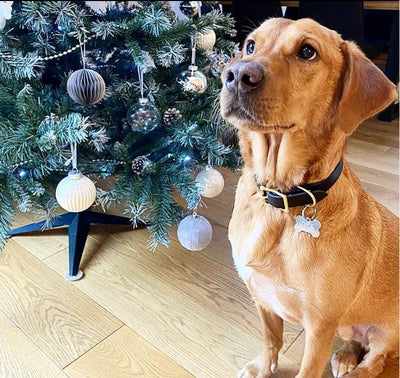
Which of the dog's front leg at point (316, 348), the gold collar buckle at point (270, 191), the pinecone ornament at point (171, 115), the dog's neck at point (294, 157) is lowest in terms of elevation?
the dog's front leg at point (316, 348)

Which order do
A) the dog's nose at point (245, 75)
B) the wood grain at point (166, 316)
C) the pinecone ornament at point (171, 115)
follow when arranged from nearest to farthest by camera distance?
1. the dog's nose at point (245, 75)
2. the wood grain at point (166, 316)
3. the pinecone ornament at point (171, 115)

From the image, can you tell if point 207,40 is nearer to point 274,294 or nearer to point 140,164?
point 140,164

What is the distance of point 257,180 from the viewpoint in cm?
94

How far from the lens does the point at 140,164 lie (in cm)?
137

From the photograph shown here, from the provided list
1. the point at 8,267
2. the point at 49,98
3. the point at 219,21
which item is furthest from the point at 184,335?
the point at 219,21

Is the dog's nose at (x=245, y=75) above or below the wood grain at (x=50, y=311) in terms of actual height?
above

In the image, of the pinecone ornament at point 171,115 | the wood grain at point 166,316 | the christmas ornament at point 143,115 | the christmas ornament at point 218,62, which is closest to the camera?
the wood grain at point 166,316

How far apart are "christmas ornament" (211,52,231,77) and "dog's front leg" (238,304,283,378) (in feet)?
2.95

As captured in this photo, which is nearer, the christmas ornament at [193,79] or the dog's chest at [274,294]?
the dog's chest at [274,294]

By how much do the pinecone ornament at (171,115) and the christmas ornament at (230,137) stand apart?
0.17m

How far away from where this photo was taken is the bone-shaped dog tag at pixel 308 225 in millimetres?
858

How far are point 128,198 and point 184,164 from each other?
21 cm

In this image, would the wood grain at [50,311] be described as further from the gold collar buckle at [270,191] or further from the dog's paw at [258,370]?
the gold collar buckle at [270,191]

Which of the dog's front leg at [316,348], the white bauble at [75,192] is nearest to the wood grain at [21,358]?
the white bauble at [75,192]
